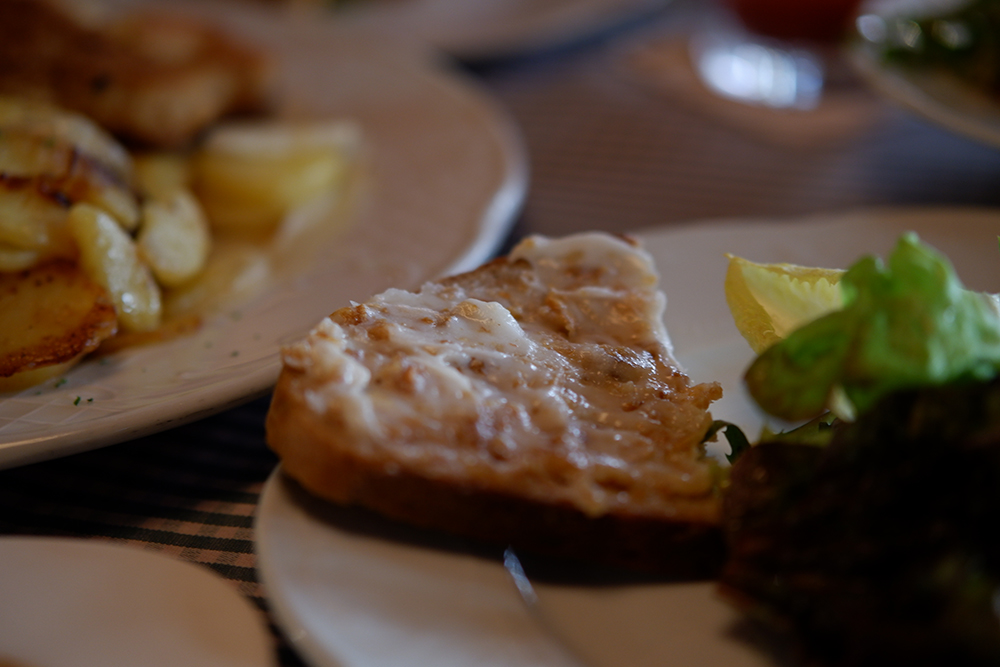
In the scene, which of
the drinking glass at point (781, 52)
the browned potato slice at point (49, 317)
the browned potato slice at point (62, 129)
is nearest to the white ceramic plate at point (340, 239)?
the browned potato slice at point (49, 317)

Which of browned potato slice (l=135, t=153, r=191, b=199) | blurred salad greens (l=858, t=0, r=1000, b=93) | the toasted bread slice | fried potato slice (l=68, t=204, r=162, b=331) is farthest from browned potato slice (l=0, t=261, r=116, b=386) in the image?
blurred salad greens (l=858, t=0, r=1000, b=93)

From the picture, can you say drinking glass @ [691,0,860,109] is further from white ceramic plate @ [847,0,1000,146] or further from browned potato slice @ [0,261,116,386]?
browned potato slice @ [0,261,116,386]

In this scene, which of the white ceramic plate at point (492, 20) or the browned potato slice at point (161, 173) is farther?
the white ceramic plate at point (492, 20)

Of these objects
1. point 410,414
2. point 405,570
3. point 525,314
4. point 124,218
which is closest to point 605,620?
point 405,570

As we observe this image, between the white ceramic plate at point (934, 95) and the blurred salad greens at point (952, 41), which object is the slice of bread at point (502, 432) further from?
the blurred salad greens at point (952, 41)

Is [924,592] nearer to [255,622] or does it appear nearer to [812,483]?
[812,483]

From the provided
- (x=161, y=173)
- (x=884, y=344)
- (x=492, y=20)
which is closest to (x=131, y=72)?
(x=161, y=173)

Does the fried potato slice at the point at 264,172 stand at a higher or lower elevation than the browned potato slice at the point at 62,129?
lower
